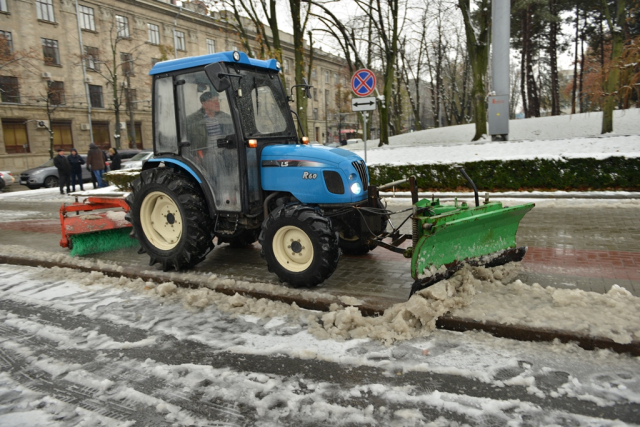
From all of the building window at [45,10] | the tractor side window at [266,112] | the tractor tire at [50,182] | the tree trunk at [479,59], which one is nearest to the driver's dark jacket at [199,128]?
the tractor side window at [266,112]

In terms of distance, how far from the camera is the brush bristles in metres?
7.28

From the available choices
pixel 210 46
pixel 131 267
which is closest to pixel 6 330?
pixel 131 267

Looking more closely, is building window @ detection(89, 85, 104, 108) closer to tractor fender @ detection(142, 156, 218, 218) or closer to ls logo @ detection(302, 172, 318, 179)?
tractor fender @ detection(142, 156, 218, 218)

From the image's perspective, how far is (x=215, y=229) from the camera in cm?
Answer: 595

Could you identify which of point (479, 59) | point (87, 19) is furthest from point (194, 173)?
point (87, 19)

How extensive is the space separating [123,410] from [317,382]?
1.30m

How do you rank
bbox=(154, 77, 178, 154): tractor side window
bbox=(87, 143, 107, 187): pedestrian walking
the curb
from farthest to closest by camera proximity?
bbox=(87, 143, 107, 187): pedestrian walking
bbox=(154, 77, 178, 154): tractor side window
the curb

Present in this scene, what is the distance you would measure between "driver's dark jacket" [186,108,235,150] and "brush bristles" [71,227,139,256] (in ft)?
9.01

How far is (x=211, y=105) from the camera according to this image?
5598 millimetres

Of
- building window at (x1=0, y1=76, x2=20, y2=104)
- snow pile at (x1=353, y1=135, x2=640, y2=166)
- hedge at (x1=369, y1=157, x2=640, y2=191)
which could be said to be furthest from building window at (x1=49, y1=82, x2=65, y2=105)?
hedge at (x1=369, y1=157, x2=640, y2=191)

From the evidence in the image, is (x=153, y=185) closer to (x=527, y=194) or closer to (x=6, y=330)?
(x=6, y=330)

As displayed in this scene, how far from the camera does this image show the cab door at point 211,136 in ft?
18.1

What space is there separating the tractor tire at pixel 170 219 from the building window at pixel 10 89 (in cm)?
3381

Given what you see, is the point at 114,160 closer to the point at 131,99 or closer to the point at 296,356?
the point at 131,99
